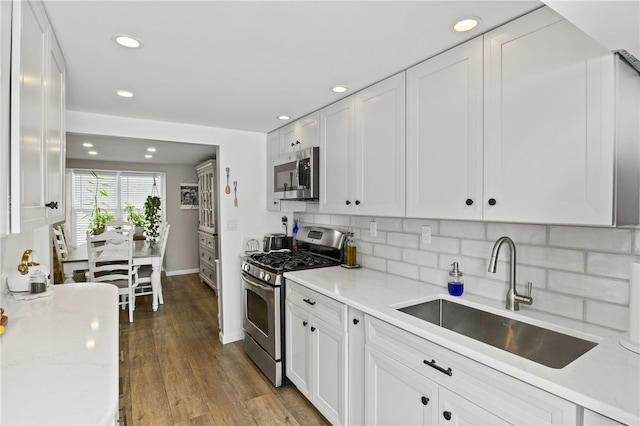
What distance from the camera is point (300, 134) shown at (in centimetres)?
311

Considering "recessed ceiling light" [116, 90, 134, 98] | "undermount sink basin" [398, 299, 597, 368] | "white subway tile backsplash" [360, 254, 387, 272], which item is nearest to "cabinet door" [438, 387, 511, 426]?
"undermount sink basin" [398, 299, 597, 368]

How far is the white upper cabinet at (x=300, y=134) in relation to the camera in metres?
2.89

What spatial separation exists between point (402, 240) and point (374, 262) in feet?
1.17

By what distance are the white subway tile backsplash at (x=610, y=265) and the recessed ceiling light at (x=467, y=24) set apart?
113 cm

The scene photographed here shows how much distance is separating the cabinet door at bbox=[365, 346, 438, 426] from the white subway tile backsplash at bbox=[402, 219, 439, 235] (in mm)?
881

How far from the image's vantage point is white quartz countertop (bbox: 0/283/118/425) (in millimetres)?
822

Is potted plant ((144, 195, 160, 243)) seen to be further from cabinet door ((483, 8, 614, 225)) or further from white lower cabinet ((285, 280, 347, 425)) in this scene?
cabinet door ((483, 8, 614, 225))

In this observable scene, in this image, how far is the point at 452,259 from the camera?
2090 millimetres

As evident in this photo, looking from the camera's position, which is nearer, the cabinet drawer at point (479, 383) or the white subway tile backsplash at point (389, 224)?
the cabinet drawer at point (479, 383)

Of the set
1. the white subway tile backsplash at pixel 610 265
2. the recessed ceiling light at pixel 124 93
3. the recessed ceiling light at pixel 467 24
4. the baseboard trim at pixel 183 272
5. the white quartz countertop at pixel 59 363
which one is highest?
the recessed ceiling light at pixel 467 24

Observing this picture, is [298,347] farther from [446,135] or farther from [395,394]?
[446,135]

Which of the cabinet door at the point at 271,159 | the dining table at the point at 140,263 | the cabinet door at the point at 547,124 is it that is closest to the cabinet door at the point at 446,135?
the cabinet door at the point at 547,124

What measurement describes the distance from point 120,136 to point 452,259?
115 inches

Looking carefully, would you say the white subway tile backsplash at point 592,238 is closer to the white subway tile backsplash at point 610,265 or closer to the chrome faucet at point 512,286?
the white subway tile backsplash at point 610,265
